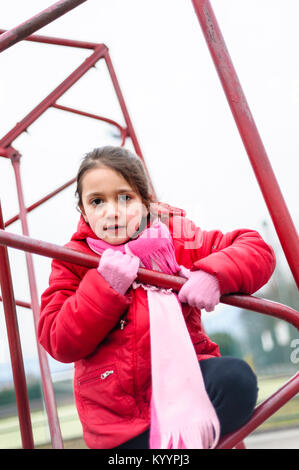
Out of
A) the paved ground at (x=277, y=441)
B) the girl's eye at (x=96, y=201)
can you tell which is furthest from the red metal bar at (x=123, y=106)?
the paved ground at (x=277, y=441)

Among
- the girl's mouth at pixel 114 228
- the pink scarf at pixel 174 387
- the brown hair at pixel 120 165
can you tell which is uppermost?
the brown hair at pixel 120 165

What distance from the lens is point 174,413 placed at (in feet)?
1.73

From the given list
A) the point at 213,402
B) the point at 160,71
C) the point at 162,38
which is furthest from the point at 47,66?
the point at 213,402

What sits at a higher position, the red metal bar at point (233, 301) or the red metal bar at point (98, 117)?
the red metal bar at point (98, 117)

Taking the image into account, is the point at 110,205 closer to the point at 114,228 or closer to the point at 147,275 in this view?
the point at 114,228

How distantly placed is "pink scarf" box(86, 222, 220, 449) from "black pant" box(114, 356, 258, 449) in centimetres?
2

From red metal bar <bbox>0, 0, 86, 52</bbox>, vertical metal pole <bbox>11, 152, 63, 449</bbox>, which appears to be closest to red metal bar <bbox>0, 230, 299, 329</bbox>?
red metal bar <bbox>0, 0, 86, 52</bbox>

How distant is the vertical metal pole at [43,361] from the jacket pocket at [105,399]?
1.64ft

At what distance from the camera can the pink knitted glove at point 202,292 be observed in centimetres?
57

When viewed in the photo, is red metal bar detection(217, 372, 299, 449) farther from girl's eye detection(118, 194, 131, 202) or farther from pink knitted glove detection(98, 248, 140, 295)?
Result: girl's eye detection(118, 194, 131, 202)

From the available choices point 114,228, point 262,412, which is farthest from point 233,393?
point 114,228

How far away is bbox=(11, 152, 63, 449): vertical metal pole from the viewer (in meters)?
1.08

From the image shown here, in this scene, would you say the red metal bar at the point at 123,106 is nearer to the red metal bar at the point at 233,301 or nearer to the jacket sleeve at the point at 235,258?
the jacket sleeve at the point at 235,258

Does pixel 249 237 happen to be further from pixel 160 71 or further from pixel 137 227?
pixel 160 71
